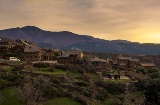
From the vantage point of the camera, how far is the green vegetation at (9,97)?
59.9 m

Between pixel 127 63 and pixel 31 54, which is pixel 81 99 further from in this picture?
pixel 127 63

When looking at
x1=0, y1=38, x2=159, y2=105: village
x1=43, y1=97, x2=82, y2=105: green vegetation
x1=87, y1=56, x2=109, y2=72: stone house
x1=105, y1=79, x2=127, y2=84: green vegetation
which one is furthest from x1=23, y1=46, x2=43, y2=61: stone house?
x1=43, y1=97, x2=82, y2=105: green vegetation

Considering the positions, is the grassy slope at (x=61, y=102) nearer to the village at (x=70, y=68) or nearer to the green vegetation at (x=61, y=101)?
the green vegetation at (x=61, y=101)

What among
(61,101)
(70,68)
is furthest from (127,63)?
(61,101)

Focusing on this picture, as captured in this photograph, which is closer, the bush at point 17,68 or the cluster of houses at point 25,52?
the bush at point 17,68

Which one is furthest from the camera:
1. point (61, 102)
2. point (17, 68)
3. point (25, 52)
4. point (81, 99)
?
point (25, 52)

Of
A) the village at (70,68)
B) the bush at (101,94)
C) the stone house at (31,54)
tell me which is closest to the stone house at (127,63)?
the village at (70,68)

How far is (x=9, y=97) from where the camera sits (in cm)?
6162

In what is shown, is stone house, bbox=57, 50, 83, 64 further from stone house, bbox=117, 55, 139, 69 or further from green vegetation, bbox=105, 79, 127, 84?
green vegetation, bbox=105, 79, 127, 84

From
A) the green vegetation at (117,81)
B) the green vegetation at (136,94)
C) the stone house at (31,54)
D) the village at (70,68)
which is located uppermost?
the stone house at (31,54)

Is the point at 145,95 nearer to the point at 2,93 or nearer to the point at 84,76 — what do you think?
the point at 84,76

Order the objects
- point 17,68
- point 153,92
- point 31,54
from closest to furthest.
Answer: point 153,92 → point 17,68 → point 31,54

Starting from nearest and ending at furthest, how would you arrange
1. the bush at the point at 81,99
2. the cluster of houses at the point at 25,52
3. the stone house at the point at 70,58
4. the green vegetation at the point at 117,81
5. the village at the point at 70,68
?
the bush at the point at 81,99, the village at the point at 70,68, the green vegetation at the point at 117,81, the cluster of houses at the point at 25,52, the stone house at the point at 70,58

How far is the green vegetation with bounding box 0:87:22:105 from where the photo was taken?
5991cm
